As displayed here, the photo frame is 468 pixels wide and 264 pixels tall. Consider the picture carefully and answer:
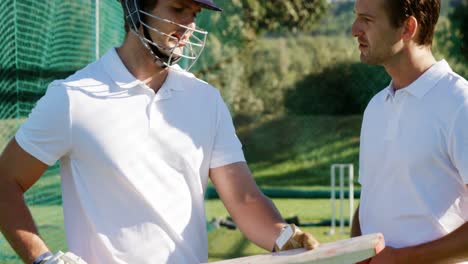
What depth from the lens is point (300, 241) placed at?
2896mm

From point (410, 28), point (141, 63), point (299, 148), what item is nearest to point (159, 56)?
point (141, 63)

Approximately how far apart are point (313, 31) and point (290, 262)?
14052mm

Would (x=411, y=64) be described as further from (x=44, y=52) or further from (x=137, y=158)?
(x=44, y=52)

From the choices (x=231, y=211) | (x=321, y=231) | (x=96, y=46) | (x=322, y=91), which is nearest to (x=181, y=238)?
(x=231, y=211)

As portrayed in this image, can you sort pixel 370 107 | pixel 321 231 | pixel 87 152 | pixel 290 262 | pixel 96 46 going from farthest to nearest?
pixel 321 231 < pixel 96 46 < pixel 370 107 < pixel 87 152 < pixel 290 262

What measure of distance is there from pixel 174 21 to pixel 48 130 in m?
0.52

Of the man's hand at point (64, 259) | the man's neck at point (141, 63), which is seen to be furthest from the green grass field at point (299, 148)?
the man's hand at point (64, 259)

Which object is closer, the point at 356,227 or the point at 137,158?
the point at 137,158

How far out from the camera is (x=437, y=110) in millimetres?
3020

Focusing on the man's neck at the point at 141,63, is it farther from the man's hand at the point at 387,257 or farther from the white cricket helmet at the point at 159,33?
the man's hand at the point at 387,257

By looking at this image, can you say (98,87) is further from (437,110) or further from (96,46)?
(96,46)

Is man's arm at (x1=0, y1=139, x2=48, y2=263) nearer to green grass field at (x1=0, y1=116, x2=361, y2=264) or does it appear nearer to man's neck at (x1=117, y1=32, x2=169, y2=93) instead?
man's neck at (x1=117, y1=32, x2=169, y2=93)

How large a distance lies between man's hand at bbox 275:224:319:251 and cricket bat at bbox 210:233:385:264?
21 millimetres

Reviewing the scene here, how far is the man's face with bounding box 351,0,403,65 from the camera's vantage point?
3.18 metres
